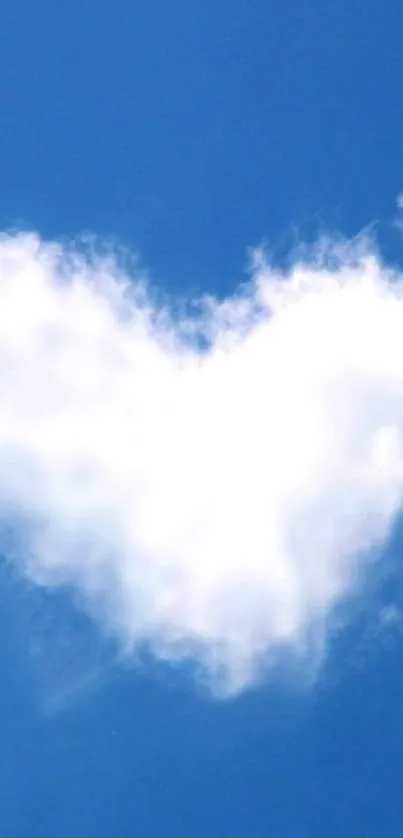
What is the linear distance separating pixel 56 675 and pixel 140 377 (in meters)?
11.5

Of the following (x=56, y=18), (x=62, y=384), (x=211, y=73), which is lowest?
(x=62, y=384)

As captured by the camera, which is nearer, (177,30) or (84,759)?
(84,759)

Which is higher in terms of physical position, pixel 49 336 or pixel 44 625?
pixel 49 336

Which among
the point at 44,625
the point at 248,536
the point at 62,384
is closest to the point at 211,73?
the point at 62,384

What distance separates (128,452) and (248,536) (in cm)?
551

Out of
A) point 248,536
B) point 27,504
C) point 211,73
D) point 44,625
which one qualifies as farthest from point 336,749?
point 211,73

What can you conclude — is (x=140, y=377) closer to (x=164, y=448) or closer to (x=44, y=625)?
(x=164, y=448)

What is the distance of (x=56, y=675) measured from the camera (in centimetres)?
4666

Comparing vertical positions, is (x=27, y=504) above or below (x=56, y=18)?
below

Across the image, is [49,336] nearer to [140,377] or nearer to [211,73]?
[140,377]

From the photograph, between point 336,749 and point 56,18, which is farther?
point 56,18

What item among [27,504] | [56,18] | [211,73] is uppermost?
[56,18]

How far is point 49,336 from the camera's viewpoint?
4822 cm

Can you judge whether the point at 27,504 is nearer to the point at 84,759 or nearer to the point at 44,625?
the point at 44,625
